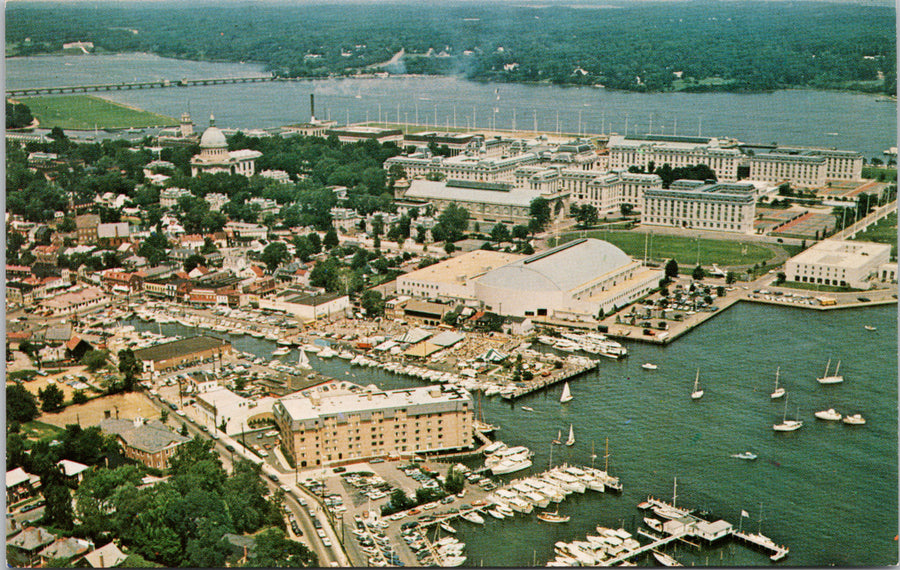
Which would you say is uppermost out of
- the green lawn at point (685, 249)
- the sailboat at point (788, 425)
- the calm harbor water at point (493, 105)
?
the calm harbor water at point (493, 105)

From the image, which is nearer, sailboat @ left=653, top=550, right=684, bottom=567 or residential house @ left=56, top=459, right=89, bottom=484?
sailboat @ left=653, top=550, right=684, bottom=567

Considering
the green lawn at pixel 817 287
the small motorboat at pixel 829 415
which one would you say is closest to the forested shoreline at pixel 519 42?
the green lawn at pixel 817 287

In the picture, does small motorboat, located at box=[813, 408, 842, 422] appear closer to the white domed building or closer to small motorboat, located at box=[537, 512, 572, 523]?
small motorboat, located at box=[537, 512, 572, 523]

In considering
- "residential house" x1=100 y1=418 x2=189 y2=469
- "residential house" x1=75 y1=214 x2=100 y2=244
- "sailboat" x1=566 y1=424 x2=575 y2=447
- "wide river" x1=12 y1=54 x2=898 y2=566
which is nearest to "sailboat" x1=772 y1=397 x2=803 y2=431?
"wide river" x1=12 y1=54 x2=898 y2=566

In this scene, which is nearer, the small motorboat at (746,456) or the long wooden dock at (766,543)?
the long wooden dock at (766,543)

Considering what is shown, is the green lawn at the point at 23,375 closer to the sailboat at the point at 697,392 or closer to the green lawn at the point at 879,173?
the sailboat at the point at 697,392

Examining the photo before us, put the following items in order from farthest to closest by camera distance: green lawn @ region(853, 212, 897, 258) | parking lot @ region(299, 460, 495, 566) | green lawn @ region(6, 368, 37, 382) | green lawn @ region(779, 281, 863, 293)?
green lawn @ region(853, 212, 897, 258), green lawn @ region(779, 281, 863, 293), green lawn @ region(6, 368, 37, 382), parking lot @ region(299, 460, 495, 566)

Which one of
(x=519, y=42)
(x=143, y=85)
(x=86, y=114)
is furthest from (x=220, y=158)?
(x=519, y=42)

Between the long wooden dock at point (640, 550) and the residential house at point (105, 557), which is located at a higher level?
the residential house at point (105, 557)

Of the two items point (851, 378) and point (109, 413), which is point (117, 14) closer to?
point (109, 413)
